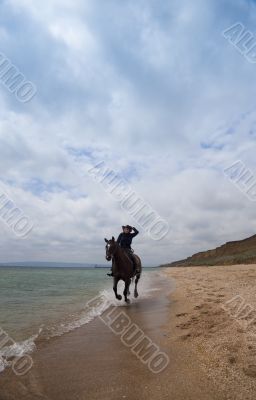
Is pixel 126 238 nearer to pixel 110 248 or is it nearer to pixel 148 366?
pixel 110 248

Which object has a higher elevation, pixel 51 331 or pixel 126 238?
pixel 126 238

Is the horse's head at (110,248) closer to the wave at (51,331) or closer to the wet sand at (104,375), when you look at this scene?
the wave at (51,331)

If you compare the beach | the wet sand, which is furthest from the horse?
the wet sand

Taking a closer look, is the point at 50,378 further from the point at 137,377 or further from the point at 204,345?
the point at 204,345

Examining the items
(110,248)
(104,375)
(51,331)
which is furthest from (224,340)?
(110,248)

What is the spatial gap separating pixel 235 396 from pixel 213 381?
0.53m

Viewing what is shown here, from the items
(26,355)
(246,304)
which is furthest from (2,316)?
(246,304)

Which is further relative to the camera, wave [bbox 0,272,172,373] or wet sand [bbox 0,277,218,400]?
wave [bbox 0,272,172,373]

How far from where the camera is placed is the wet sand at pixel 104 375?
Answer: 4.58m

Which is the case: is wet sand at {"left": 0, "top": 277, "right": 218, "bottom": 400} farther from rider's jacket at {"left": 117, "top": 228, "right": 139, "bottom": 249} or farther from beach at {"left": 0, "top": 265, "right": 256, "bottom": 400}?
rider's jacket at {"left": 117, "top": 228, "right": 139, "bottom": 249}

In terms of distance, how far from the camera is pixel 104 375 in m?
5.32

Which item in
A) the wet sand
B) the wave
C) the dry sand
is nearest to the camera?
the wet sand

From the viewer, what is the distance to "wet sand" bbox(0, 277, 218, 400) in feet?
15.0

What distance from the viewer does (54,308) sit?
13375 mm
